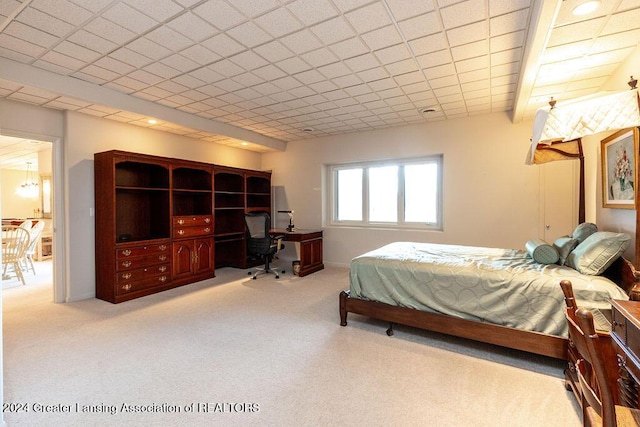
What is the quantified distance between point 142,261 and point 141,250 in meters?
0.15

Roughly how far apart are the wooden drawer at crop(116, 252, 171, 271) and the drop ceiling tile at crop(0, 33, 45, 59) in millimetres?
2332

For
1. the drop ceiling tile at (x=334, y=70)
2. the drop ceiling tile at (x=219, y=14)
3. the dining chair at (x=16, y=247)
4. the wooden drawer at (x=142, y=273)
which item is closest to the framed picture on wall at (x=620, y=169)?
the drop ceiling tile at (x=334, y=70)

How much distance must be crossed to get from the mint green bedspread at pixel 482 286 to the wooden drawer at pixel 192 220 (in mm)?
2917

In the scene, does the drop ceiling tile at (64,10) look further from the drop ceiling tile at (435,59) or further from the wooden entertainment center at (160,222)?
the drop ceiling tile at (435,59)

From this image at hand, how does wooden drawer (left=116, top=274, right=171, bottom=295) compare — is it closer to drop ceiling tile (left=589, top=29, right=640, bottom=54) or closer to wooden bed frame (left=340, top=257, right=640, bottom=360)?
wooden bed frame (left=340, top=257, right=640, bottom=360)

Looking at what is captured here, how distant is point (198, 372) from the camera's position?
222 cm

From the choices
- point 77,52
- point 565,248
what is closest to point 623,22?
point 565,248

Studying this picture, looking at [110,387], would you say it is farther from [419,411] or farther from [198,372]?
[419,411]

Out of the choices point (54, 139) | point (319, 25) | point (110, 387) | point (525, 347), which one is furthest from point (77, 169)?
point (525, 347)

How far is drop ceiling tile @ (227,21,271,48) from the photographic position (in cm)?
236

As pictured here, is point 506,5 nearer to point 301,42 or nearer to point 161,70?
point 301,42

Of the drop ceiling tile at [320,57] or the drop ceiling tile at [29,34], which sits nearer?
the drop ceiling tile at [29,34]

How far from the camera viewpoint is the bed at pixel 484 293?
2145 millimetres

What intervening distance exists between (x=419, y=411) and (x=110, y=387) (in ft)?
6.74
